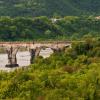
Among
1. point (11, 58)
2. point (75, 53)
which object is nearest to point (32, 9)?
point (11, 58)

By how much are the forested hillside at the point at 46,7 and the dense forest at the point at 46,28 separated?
15.7 metres

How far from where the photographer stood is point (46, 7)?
155m

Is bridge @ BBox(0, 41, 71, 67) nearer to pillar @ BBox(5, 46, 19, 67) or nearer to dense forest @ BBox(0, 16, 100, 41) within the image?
pillar @ BBox(5, 46, 19, 67)

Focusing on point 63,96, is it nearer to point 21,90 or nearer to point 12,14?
point 21,90

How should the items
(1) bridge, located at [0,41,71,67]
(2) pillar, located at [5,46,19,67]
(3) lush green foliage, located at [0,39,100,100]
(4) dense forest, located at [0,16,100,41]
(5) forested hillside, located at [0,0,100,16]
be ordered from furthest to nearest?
(5) forested hillside, located at [0,0,100,16], (4) dense forest, located at [0,16,100,41], (2) pillar, located at [5,46,19,67], (1) bridge, located at [0,41,71,67], (3) lush green foliage, located at [0,39,100,100]

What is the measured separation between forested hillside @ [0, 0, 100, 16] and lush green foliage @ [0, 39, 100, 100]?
91.6m

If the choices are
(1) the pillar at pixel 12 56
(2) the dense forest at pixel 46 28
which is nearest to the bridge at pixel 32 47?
(1) the pillar at pixel 12 56

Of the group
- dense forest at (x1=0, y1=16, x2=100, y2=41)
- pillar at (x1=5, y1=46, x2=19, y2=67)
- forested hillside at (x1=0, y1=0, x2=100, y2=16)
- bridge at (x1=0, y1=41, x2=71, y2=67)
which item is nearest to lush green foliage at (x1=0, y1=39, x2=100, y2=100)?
bridge at (x1=0, y1=41, x2=71, y2=67)

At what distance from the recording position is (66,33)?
5007 inches

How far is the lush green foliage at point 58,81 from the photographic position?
4400 centimetres

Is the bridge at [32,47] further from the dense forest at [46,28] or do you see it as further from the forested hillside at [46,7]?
the forested hillside at [46,7]

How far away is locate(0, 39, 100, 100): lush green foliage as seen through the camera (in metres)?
44.0

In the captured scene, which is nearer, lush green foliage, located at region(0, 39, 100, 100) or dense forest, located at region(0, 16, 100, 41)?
lush green foliage, located at region(0, 39, 100, 100)

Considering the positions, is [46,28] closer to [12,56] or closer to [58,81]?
[12,56]
